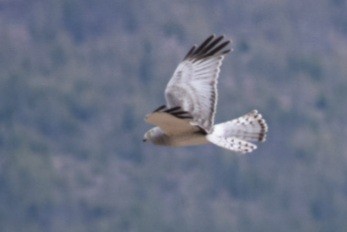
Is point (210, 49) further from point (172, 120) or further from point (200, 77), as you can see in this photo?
point (172, 120)

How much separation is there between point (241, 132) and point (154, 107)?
95.2 feet

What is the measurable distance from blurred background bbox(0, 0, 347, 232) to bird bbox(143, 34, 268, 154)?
25437 mm

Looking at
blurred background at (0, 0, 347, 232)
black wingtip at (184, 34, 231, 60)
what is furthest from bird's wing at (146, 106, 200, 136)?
blurred background at (0, 0, 347, 232)

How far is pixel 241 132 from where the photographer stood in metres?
13.7

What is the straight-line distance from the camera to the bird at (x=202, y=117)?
13133mm

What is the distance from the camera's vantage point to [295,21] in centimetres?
5028

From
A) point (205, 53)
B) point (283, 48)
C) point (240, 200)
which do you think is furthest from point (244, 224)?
point (205, 53)

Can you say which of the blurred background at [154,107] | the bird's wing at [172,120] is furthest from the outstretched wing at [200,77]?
the blurred background at [154,107]

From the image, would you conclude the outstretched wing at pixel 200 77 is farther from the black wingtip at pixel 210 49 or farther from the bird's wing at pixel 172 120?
the bird's wing at pixel 172 120

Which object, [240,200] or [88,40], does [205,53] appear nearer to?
Answer: [240,200]

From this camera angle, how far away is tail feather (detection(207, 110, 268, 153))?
518 inches

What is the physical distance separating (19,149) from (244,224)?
6238mm

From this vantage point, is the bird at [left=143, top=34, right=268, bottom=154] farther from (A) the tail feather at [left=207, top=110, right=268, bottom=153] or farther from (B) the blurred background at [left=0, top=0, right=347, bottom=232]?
(B) the blurred background at [left=0, top=0, right=347, bottom=232]

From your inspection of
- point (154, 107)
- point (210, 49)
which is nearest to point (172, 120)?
point (210, 49)
